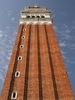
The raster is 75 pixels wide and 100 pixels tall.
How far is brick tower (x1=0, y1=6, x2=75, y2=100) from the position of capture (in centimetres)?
2698

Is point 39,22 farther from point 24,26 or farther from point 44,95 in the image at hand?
point 44,95

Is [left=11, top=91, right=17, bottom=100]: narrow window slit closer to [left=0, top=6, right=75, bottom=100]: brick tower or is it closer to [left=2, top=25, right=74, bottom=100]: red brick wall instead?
[left=0, top=6, right=75, bottom=100]: brick tower

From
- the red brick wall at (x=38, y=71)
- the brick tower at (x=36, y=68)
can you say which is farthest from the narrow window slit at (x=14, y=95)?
the red brick wall at (x=38, y=71)

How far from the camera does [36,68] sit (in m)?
31.0

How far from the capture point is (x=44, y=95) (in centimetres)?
2669

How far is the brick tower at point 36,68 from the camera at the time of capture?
26984 millimetres

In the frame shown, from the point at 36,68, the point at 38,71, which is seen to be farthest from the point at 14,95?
the point at 36,68

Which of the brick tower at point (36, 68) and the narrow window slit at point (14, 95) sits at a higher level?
the brick tower at point (36, 68)

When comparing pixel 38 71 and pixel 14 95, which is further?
pixel 38 71

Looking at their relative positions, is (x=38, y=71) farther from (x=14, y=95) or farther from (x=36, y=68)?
(x=14, y=95)

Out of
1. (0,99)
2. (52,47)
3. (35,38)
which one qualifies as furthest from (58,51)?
(0,99)

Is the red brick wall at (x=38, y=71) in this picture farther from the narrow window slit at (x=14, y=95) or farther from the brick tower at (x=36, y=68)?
the narrow window slit at (x=14, y=95)

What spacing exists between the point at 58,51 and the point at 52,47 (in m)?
1.66

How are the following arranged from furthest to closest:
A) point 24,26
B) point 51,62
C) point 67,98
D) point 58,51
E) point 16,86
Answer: point 24,26 < point 58,51 < point 51,62 < point 16,86 < point 67,98
